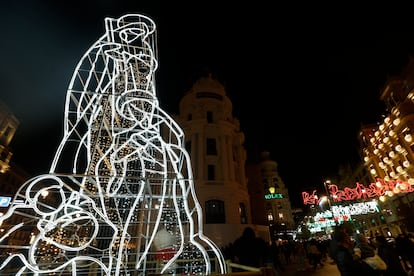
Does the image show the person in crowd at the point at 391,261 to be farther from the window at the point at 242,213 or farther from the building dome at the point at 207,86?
the building dome at the point at 207,86

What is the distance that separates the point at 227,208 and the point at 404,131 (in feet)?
81.4

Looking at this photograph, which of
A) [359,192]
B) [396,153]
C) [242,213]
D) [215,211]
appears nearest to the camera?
[215,211]

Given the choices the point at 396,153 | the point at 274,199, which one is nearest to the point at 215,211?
the point at 396,153

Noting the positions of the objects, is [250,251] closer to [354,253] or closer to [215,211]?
[354,253]

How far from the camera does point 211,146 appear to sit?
71.7 ft

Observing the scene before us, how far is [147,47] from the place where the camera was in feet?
18.7

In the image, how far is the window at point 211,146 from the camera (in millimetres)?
21442

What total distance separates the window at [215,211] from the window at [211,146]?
4.80 m

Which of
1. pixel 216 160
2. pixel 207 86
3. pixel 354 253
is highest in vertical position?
pixel 207 86

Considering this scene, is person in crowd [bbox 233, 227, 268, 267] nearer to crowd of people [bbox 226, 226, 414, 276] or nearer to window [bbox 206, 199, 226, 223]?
crowd of people [bbox 226, 226, 414, 276]

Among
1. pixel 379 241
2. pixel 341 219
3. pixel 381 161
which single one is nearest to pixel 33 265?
pixel 379 241

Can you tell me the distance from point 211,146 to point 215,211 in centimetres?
642

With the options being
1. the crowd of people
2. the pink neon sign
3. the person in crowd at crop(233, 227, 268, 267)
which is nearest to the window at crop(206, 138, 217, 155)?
the pink neon sign

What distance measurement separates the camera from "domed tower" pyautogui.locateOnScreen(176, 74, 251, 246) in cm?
1836
